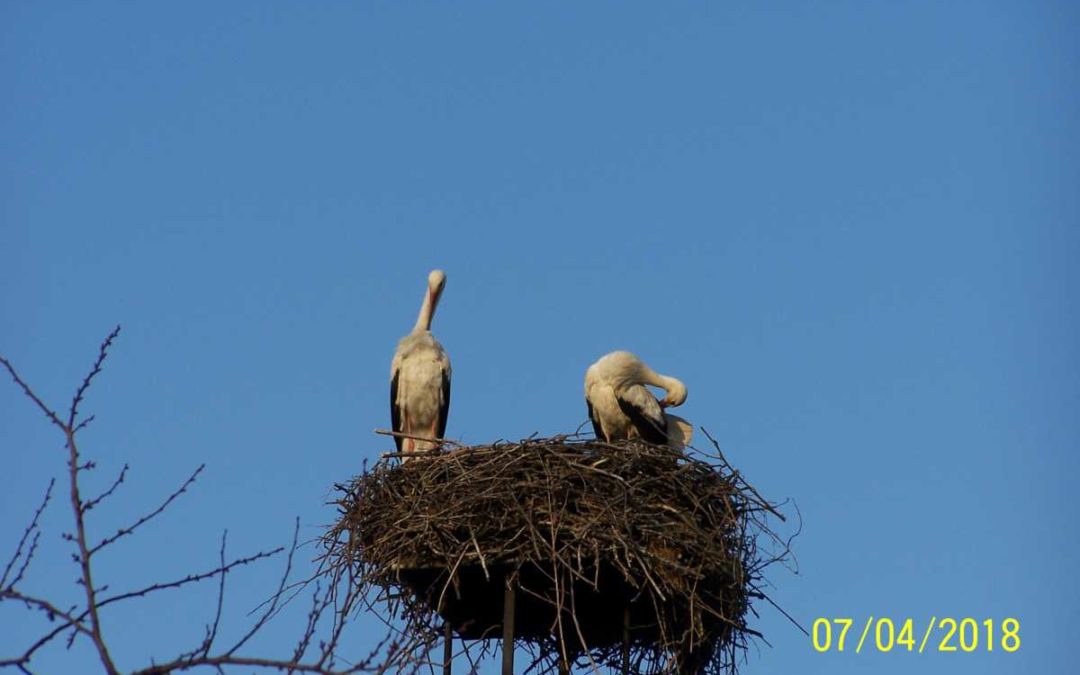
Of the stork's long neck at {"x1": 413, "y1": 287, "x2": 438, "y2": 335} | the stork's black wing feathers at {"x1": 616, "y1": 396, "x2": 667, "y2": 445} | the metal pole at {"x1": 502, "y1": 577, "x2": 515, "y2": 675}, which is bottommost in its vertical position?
the metal pole at {"x1": 502, "y1": 577, "x2": 515, "y2": 675}

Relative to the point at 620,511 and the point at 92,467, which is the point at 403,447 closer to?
the point at 620,511

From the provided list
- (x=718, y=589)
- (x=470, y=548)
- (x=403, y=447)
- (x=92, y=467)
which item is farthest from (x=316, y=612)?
(x=403, y=447)

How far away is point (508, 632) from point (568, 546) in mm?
583

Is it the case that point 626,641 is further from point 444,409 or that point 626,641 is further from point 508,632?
point 444,409

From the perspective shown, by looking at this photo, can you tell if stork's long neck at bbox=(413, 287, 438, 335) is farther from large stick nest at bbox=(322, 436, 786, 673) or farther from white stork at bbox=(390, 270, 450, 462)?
large stick nest at bbox=(322, 436, 786, 673)

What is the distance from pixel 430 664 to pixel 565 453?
139 cm

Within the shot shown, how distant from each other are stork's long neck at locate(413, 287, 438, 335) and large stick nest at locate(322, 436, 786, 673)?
8.88 feet

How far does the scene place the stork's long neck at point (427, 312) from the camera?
1256 cm

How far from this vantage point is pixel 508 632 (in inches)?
357

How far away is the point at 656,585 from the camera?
29.6 ft

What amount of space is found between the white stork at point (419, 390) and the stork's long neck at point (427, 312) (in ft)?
0.79

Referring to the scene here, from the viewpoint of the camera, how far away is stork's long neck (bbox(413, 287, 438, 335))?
12.6m

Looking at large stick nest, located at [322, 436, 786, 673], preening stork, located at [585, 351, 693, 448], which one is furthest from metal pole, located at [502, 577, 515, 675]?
preening stork, located at [585, 351, 693, 448]

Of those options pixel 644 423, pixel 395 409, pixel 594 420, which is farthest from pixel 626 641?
pixel 395 409
